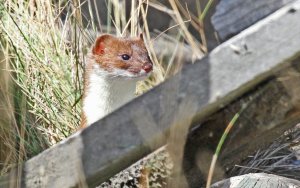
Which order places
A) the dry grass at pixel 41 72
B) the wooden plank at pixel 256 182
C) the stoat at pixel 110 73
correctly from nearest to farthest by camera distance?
the wooden plank at pixel 256 182
the stoat at pixel 110 73
the dry grass at pixel 41 72

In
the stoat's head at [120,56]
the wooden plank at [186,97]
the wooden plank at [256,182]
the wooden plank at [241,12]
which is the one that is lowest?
the wooden plank at [256,182]

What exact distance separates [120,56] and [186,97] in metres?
1.63

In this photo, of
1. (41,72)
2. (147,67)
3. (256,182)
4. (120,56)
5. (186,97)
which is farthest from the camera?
(41,72)

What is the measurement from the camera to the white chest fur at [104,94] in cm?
375

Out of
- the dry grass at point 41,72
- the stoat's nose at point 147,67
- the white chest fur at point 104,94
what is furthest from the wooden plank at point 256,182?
the dry grass at point 41,72

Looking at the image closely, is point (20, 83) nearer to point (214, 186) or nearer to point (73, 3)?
point (73, 3)

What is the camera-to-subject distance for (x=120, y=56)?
376 cm

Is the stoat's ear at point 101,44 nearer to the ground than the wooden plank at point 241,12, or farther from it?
farther from it

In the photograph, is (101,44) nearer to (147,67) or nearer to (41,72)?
(147,67)

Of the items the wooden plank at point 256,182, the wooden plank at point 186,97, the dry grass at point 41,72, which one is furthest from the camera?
the dry grass at point 41,72

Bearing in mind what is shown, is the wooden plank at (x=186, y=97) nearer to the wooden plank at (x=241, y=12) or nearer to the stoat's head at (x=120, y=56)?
the wooden plank at (x=241, y=12)

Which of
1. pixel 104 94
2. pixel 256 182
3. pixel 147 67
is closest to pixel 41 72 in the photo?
pixel 104 94

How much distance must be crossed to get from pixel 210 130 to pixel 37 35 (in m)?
2.23

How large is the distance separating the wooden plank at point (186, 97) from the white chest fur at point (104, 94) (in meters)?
1.38
